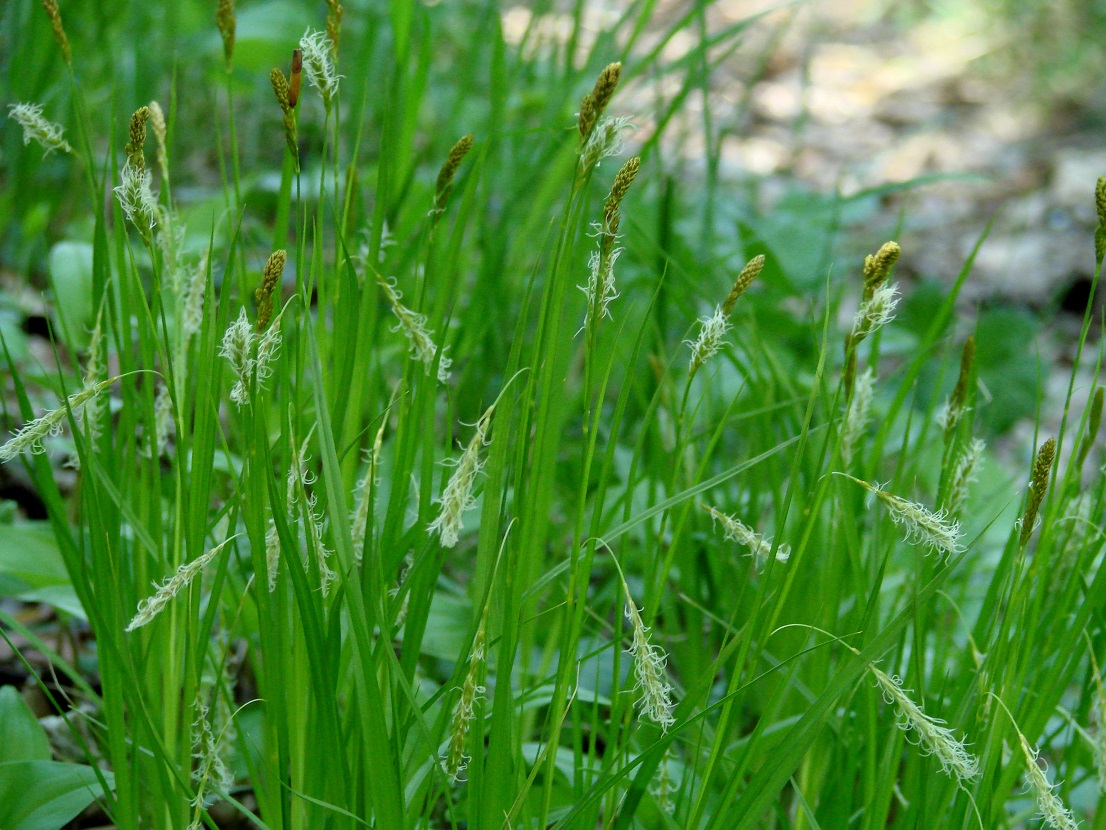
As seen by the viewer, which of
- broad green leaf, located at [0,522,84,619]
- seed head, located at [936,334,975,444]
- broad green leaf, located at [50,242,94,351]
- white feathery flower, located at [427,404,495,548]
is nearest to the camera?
white feathery flower, located at [427,404,495,548]

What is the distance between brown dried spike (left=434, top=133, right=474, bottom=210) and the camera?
2.09 feet

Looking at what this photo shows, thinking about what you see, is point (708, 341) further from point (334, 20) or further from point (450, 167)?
point (334, 20)

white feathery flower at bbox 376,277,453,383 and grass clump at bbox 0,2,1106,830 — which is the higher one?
white feathery flower at bbox 376,277,453,383

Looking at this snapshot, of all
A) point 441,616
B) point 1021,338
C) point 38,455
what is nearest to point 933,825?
point 441,616

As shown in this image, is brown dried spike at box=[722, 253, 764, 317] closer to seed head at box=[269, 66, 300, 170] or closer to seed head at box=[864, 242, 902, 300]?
seed head at box=[864, 242, 902, 300]

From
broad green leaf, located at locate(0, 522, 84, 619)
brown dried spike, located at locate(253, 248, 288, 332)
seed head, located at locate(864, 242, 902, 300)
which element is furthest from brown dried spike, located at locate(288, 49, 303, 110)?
broad green leaf, located at locate(0, 522, 84, 619)

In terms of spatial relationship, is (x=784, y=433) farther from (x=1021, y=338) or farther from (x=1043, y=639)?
(x=1021, y=338)

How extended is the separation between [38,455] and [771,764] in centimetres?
53

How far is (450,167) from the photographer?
651mm

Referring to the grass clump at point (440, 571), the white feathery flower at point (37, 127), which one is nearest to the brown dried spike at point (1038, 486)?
the grass clump at point (440, 571)

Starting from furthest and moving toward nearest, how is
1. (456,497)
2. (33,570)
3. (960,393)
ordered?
(33,570), (960,393), (456,497)

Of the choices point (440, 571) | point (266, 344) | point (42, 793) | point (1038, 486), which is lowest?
point (42, 793)

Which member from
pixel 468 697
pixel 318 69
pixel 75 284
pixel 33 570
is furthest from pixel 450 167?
pixel 75 284

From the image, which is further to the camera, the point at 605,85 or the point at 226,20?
the point at 226,20
